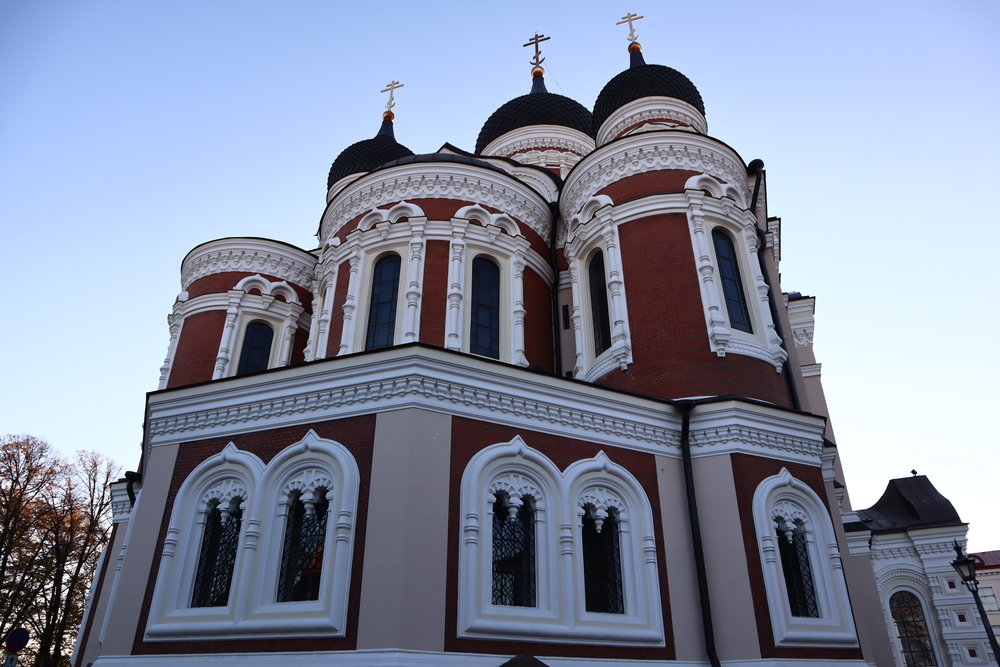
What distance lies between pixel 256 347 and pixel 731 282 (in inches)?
439

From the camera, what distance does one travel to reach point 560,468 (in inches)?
369

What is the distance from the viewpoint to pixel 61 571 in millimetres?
21719

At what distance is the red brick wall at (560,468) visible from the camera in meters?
7.82

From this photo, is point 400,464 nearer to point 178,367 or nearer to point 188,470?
point 188,470

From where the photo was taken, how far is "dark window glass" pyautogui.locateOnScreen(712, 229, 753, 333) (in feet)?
Answer: 41.7

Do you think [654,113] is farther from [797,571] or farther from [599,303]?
[797,571]

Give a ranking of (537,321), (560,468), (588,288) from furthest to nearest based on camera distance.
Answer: (537,321)
(588,288)
(560,468)

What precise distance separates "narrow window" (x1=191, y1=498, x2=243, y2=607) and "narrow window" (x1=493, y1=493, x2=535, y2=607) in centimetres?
321

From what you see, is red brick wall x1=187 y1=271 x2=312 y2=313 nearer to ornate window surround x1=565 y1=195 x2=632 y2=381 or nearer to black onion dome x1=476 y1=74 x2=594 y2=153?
ornate window surround x1=565 y1=195 x2=632 y2=381

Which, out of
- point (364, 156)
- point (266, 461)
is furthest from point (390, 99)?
point (266, 461)

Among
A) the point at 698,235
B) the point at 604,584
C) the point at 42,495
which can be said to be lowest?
the point at 604,584

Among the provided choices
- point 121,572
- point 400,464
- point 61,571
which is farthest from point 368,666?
point 61,571

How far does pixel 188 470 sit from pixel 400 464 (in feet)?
10.4

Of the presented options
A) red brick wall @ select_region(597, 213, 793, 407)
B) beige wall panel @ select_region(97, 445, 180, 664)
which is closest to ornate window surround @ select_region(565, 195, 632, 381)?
red brick wall @ select_region(597, 213, 793, 407)
